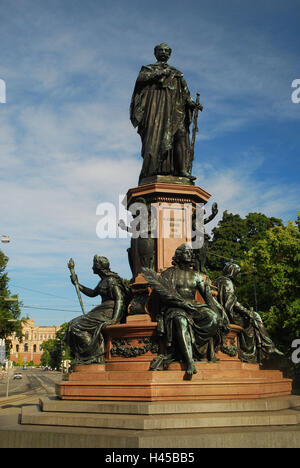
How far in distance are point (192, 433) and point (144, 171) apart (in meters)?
6.95

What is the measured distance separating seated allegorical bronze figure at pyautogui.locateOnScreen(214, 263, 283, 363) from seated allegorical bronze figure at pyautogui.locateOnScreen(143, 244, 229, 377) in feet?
3.76

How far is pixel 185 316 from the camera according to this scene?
9.30 m

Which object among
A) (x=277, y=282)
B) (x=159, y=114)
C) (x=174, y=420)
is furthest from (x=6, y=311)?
(x=174, y=420)

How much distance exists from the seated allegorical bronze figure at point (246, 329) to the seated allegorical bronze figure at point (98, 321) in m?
2.16

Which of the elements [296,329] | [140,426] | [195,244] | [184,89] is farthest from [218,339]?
[296,329]

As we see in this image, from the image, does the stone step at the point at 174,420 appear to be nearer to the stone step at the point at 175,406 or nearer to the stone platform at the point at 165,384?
the stone step at the point at 175,406

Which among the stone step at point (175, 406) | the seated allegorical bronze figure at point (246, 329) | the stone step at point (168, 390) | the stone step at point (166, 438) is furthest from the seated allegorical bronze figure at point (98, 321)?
the stone step at point (166, 438)

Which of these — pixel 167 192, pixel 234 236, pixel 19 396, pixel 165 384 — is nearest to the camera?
pixel 165 384

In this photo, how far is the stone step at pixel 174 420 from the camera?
7113 millimetres

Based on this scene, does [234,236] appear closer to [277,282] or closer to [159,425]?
[277,282]

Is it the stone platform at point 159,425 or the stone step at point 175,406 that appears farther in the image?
the stone step at point 175,406

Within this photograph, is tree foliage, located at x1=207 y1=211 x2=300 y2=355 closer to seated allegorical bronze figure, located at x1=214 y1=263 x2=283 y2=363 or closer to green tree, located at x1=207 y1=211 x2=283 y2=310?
green tree, located at x1=207 y1=211 x2=283 y2=310

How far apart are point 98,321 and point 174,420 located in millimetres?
3635

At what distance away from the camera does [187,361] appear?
8.88 meters
